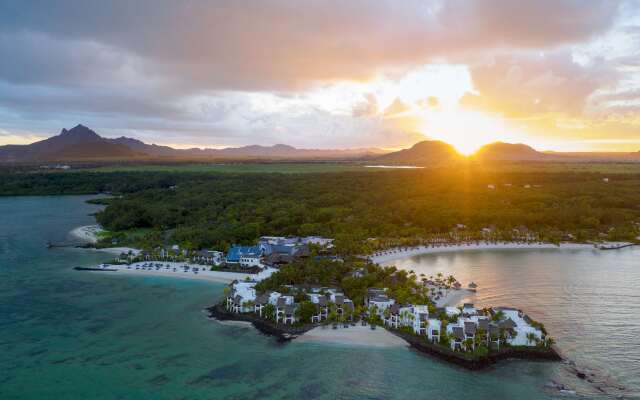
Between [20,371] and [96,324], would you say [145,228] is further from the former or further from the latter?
[20,371]

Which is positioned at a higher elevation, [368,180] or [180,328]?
[368,180]

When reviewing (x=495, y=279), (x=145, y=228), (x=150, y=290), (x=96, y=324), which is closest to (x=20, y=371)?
(x=96, y=324)

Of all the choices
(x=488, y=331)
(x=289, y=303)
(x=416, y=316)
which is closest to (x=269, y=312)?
(x=289, y=303)

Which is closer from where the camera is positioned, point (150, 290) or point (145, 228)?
point (150, 290)

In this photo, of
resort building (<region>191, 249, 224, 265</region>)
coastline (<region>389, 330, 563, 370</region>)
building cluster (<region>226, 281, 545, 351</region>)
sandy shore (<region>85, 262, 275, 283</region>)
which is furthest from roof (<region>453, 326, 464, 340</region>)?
resort building (<region>191, 249, 224, 265</region>)

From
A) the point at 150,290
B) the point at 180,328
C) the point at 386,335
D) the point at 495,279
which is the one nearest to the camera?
the point at 386,335

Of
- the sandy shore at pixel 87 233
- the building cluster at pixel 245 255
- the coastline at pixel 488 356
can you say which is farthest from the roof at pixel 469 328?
the sandy shore at pixel 87 233

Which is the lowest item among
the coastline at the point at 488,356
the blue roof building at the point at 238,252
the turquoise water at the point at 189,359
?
the turquoise water at the point at 189,359

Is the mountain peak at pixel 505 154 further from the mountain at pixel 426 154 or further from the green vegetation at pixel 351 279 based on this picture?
the green vegetation at pixel 351 279
